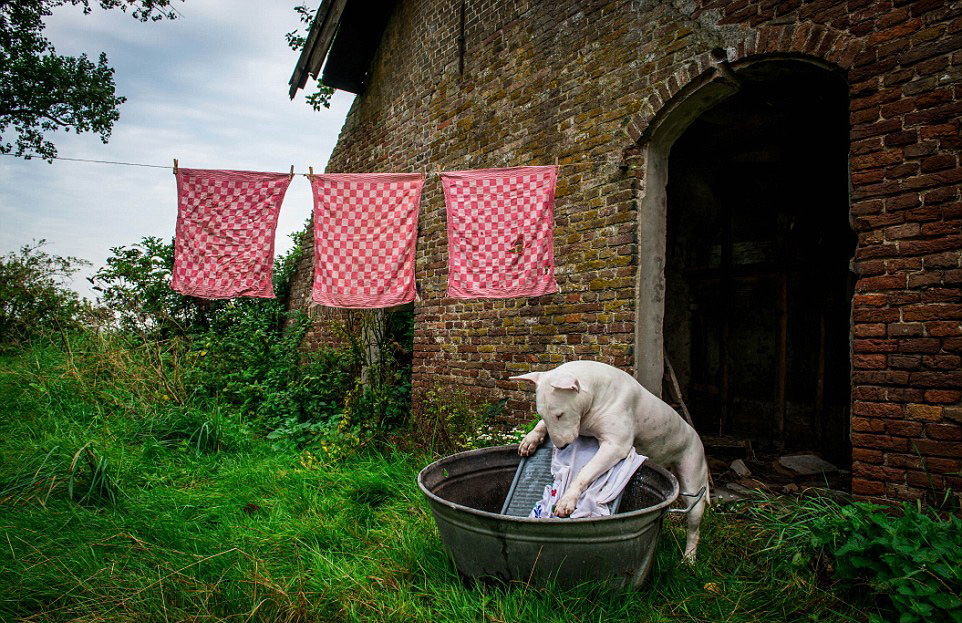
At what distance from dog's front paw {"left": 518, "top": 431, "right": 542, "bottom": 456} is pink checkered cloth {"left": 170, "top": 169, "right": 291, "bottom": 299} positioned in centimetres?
340

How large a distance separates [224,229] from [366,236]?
137 centimetres

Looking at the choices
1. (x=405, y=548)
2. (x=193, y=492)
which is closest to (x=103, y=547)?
(x=193, y=492)

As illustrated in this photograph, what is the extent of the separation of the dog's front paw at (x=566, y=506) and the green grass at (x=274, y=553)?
322mm

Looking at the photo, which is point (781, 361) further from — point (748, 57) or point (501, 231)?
point (501, 231)

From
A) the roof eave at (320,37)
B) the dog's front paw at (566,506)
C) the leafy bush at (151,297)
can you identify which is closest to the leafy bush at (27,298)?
the leafy bush at (151,297)

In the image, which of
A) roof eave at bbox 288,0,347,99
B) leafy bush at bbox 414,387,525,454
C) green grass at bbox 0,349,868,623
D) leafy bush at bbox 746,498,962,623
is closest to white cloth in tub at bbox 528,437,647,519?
green grass at bbox 0,349,868,623

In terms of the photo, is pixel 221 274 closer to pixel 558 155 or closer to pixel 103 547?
pixel 103 547

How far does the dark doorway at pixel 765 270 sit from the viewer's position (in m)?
6.45

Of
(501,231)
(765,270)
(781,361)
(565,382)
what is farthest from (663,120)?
(781,361)

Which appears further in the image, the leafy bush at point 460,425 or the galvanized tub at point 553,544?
the leafy bush at point 460,425

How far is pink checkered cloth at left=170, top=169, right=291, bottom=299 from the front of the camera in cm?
517

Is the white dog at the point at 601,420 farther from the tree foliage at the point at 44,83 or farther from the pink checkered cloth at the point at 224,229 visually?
the tree foliage at the point at 44,83

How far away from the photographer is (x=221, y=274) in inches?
207

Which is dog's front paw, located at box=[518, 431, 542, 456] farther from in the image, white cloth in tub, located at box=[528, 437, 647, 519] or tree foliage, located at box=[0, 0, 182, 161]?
tree foliage, located at box=[0, 0, 182, 161]
